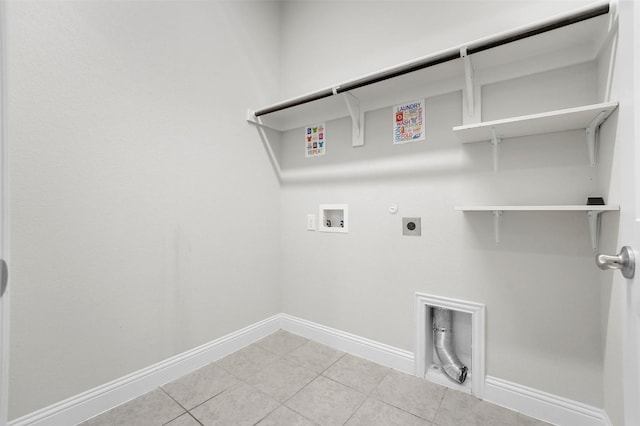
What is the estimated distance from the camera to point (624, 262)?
631 millimetres

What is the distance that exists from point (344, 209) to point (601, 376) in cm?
161

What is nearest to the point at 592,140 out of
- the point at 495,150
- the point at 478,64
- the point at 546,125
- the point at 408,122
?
the point at 546,125

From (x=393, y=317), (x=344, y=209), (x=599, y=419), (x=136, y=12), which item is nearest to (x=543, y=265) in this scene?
(x=599, y=419)

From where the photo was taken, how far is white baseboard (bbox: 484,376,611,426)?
4.21 feet

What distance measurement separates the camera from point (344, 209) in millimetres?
2078

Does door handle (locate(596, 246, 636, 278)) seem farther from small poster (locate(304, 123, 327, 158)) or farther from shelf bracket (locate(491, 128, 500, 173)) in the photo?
small poster (locate(304, 123, 327, 158))

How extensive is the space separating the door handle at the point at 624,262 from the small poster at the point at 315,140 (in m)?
1.78

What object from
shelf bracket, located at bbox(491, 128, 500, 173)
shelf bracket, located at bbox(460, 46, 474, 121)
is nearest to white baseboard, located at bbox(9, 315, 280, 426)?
shelf bracket, located at bbox(491, 128, 500, 173)

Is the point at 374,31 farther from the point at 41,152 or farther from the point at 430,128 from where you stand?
the point at 41,152

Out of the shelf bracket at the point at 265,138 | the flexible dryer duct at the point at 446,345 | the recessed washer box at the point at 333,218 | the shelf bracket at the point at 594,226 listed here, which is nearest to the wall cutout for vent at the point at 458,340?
the flexible dryer duct at the point at 446,345

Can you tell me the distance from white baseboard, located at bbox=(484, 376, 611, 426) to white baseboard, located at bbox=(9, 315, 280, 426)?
5.50 feet

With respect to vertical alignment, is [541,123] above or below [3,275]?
above

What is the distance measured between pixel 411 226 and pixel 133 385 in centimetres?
191

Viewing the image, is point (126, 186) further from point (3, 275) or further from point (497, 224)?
point (497, 224)
